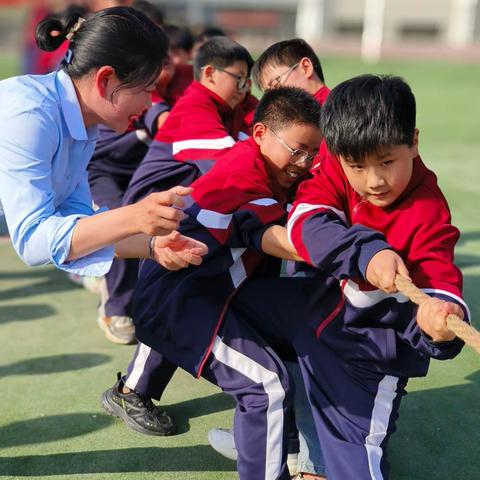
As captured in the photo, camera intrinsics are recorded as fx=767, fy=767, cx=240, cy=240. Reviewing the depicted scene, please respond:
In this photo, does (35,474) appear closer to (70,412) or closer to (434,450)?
(70,412)

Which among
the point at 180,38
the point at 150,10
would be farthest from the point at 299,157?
the point at 180,38

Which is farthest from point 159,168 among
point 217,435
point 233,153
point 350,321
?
point 350,321

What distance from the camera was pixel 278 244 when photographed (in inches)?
90.6

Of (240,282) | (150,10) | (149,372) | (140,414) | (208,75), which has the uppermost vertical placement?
(150,10)

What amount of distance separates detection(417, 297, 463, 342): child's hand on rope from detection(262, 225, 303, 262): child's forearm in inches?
19.3

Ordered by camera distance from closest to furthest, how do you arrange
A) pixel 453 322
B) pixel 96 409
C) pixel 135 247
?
pixel 453 322 → pixel 135 247 → pixel 96 409

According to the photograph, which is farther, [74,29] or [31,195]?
[74,29]

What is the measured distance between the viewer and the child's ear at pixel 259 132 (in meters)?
2.70

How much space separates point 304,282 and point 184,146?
121 centimetres

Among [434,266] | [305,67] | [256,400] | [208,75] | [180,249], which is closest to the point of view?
[434,266]

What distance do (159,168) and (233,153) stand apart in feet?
3.35

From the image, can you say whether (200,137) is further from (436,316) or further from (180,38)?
(180,38)

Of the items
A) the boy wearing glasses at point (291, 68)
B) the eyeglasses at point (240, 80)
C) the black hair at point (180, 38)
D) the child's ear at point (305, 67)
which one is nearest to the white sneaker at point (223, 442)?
the boy wearing glasses at point (291, 68)

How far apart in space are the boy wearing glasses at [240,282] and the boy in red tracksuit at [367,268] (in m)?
0.14
